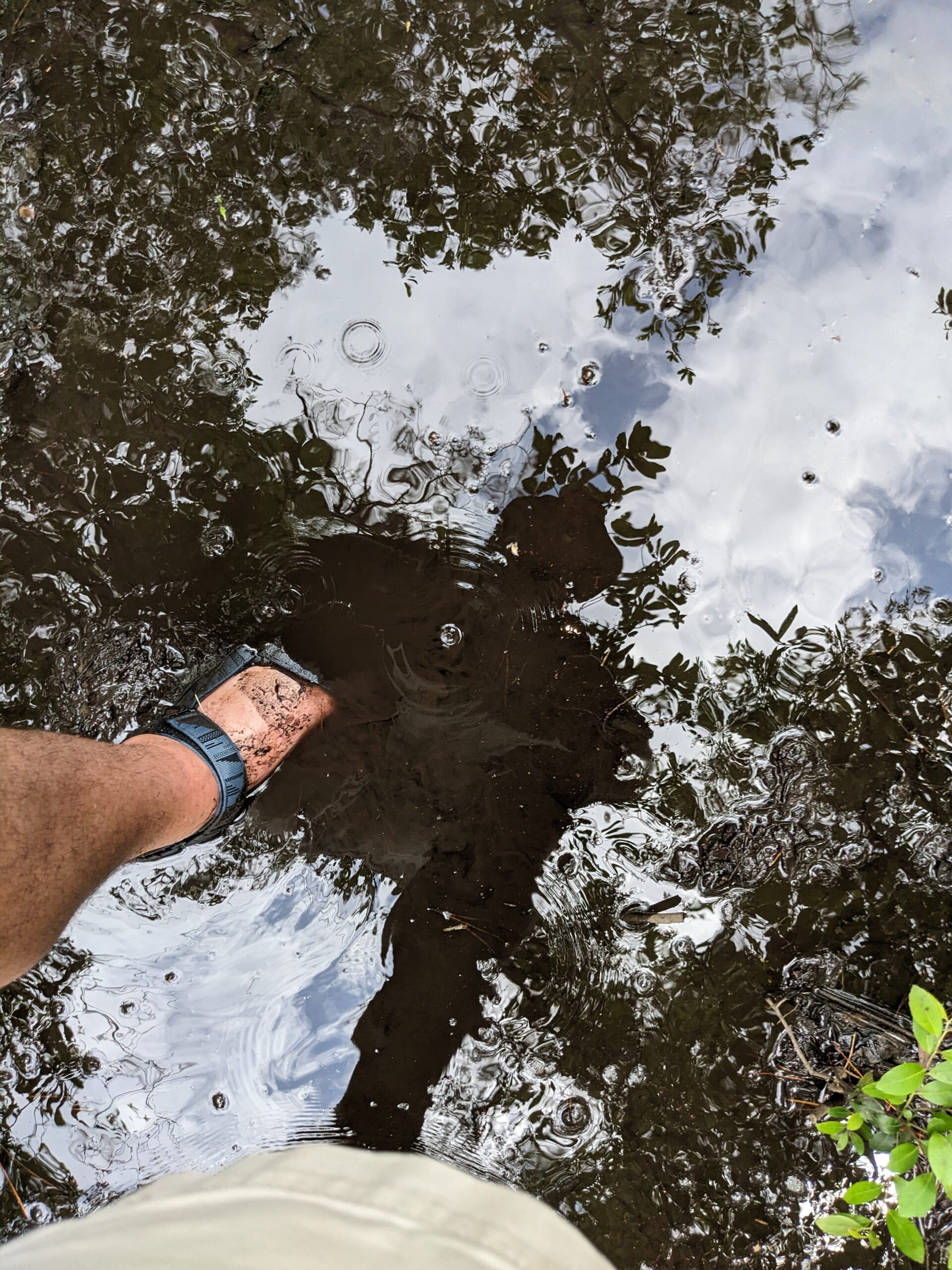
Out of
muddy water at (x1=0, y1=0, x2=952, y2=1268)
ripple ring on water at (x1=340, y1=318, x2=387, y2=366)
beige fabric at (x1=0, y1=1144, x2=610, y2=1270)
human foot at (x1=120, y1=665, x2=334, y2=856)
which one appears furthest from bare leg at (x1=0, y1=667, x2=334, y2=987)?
ripple ring on water at (x1=340, y1=318, x2=387, y2=366)

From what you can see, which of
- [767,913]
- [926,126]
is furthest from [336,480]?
[926,126]

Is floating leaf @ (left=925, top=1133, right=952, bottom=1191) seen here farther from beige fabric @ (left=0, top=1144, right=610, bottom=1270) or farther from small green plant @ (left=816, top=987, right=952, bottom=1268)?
beige fabric @ (left=0, top=1144, right=610, bottom=1270)

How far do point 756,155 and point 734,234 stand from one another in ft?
0.78

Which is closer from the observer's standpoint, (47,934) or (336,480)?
(47,934)

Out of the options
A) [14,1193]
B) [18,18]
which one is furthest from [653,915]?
[18,18]

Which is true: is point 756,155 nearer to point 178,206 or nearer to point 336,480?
point 336,480

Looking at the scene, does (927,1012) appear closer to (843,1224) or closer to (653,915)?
(843,1224)

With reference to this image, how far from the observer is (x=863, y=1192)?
Result: 180 centimetres

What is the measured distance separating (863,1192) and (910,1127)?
0.65 ft

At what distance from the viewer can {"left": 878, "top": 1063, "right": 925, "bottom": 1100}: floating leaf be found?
1646mm

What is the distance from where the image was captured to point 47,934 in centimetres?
167

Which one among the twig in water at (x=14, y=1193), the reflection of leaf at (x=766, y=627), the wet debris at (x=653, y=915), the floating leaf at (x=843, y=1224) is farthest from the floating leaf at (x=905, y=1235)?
the twig in water at (x=14, y=1193)

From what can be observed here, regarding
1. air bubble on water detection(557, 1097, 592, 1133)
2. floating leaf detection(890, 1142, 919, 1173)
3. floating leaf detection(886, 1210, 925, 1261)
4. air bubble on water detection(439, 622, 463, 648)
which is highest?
air bubble on water detection(439, 622, 463, 648)

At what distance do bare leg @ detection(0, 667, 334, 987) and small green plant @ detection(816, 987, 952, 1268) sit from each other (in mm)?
1728
